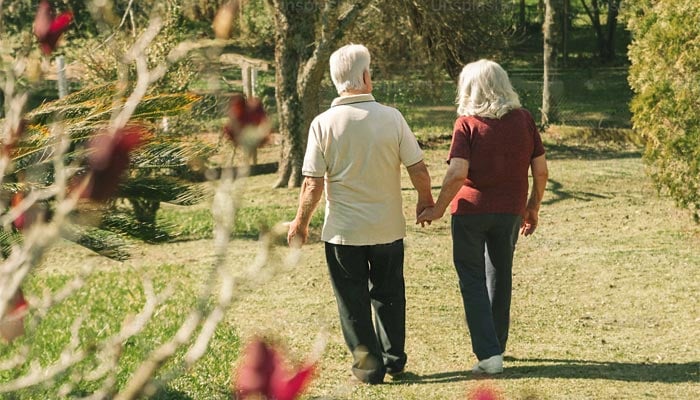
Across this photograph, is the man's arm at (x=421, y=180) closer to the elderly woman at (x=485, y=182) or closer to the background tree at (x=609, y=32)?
the elderly woman at (x=485, y=182)

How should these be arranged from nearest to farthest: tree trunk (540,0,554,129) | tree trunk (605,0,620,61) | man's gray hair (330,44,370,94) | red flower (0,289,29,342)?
1. red flower (0,289,29,342)
2. man's gray hair (330,44,370,94)
3. tree trunk (540,0,554,129)
4. tree trunk (605,0,620,61)

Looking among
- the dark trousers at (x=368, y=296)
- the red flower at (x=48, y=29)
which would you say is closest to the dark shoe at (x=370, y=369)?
the dark trousers at (x=368, y=296)

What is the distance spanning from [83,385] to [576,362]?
8.45 feet

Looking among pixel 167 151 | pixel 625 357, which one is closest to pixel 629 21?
pixel 625 357

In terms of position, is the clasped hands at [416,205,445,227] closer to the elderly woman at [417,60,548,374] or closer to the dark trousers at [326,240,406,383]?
the elderly woman at [417,60,548,374]

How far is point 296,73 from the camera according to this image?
1384 centimetres

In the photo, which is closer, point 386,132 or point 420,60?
point 386,132

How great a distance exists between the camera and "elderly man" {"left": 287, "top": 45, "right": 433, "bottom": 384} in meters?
5.40

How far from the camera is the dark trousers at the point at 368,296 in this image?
218 inches

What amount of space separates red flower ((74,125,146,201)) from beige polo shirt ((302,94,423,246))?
3.90 meters

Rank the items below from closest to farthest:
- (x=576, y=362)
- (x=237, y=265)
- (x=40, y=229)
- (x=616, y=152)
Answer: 1. (x=40, y=229)
2. (x=576, y=362)
3. (x=237, y=265)
4. (x=616, y=152)

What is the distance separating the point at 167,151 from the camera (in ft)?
16.6

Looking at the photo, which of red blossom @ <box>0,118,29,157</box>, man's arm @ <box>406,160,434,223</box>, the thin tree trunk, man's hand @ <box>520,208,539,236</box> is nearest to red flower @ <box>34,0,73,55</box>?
red blossom @ <box>0,118,29,157</box>

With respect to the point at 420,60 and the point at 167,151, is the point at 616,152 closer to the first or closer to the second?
the point at 420,60
